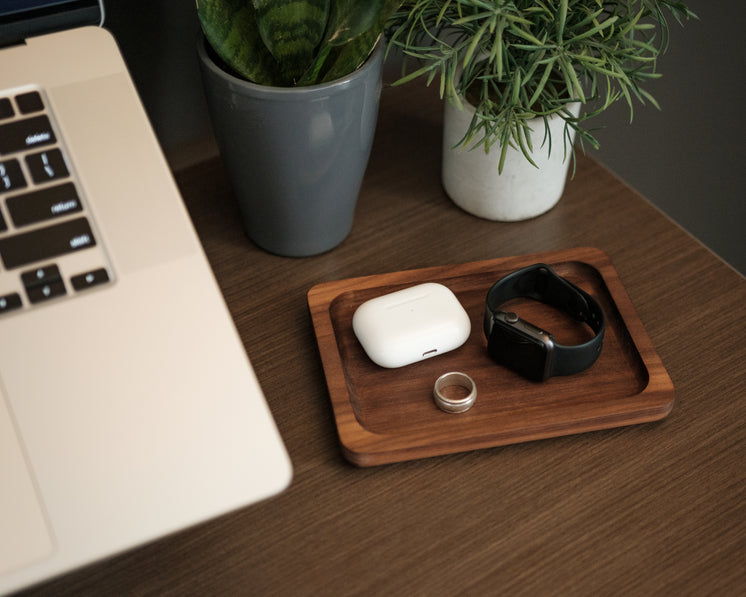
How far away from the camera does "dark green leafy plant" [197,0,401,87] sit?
42 centimetres

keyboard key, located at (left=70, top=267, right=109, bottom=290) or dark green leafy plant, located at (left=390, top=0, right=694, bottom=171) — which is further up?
dark green leafy plant, located at (left=390, top=0, right=694, bottom=171)

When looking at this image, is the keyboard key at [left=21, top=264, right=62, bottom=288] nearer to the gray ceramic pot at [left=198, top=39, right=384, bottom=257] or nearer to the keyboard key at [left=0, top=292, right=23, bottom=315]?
the keyboard key at [left=0, top=292, right=23, bottom=315]

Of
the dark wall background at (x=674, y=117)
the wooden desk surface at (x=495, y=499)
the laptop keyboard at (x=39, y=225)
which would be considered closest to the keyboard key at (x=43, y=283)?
the laptop keyboard at (x=39, y=225)

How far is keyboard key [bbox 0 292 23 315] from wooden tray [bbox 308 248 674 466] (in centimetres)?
18

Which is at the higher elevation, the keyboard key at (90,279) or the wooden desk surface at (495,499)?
the keyboard key at (90,279)

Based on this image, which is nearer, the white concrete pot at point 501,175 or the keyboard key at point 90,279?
the keyboard key at point 90,279

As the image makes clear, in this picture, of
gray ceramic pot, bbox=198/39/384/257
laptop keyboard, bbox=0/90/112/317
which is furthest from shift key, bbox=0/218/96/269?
gray ceramic pot, bbox=198/39/384/257

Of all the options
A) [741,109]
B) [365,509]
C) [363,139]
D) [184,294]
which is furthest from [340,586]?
[741,109]

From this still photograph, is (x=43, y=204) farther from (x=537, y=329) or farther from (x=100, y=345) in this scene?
(x=537, y=329)

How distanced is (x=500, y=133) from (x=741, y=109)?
1.48ft

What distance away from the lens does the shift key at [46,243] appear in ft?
1.11

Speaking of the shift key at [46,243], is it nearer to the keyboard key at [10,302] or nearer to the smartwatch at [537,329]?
the keyboard key at [10,302]

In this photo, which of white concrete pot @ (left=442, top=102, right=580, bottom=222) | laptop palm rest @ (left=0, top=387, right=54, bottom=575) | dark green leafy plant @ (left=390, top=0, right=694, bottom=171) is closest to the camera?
laptop palm rest @ (left=0, top=387, right=54, bottom=575)

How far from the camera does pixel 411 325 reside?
440mm
